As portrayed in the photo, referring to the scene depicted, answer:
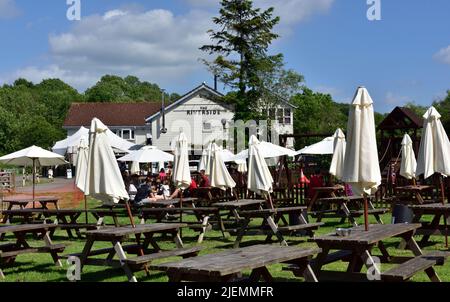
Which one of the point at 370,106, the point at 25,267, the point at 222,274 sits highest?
the point at 370,106

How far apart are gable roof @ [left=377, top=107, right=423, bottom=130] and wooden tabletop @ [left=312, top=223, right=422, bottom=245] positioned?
19915mm

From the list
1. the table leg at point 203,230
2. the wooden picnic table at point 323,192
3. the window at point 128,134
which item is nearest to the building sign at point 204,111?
the window at point 128,134

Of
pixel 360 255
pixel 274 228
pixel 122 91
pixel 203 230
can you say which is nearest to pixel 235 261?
pixel 360 255

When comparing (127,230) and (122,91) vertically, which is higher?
(122,91)

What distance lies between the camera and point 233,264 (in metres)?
6.04

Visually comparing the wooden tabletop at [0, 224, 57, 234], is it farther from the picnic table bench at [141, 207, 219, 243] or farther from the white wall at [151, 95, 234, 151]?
the white wall at [151, 95, 234, 151]

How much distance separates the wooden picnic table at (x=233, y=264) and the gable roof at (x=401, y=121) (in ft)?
70.9

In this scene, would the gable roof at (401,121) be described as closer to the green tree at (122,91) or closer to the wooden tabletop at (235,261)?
the wooden tabletop at (235,261)

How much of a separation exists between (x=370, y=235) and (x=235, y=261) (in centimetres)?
209

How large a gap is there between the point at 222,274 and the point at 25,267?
5.93 m

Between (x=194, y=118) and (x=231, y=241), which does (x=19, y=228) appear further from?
(x=194, y=118)
